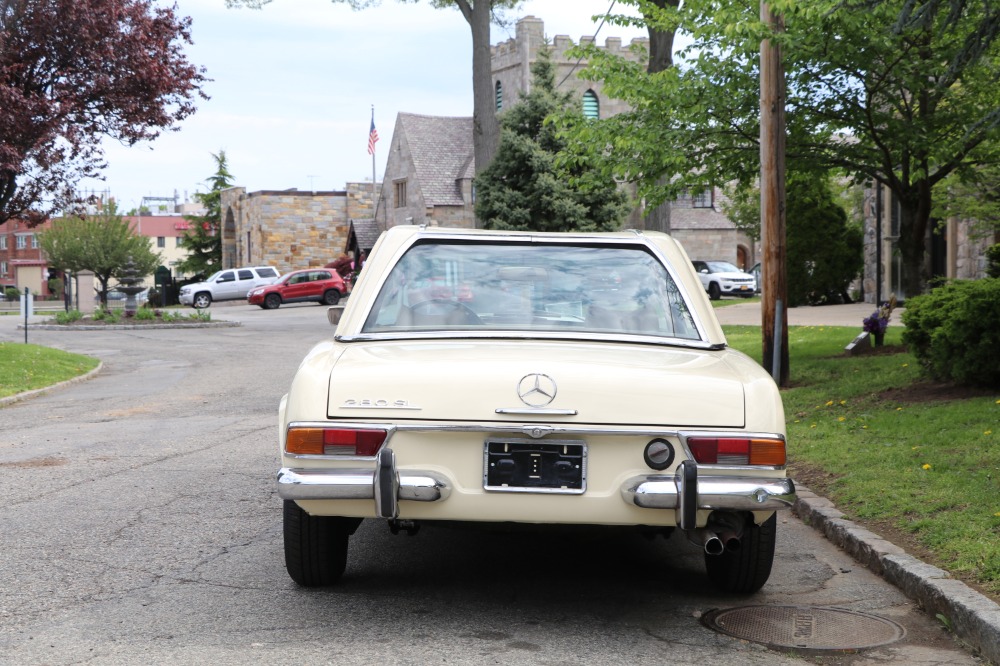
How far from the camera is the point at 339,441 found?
458cm

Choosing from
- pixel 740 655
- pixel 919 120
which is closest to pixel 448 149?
pixel 919 120

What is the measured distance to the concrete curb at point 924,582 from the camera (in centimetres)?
462

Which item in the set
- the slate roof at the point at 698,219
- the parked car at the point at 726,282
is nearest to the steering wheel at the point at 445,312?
the parked car at the point at 726,282

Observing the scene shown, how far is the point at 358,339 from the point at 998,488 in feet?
12.8

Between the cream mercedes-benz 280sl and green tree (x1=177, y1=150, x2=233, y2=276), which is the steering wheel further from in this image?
green tree (x1=177, y1=150, x2=233, y2=276)

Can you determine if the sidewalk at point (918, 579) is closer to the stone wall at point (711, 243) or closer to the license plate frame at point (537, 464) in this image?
the license plate frame at point (537, 464)

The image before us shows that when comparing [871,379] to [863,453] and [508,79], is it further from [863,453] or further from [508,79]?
[508,79]

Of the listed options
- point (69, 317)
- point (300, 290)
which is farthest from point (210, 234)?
point (69, 317)

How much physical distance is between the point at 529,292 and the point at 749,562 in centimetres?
160

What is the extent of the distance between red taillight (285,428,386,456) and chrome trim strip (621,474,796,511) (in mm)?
972

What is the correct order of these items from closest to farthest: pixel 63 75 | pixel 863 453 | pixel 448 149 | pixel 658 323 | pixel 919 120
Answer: pixel 658 323
pixel 863 453
pixel 919 120
pixel 63 75
pixel 448 149

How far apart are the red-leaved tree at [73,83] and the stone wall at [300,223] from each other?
45.8m

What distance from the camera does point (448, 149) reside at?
62156 millimetres

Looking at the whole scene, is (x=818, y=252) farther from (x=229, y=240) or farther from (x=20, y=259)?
(x=20, y=259)
